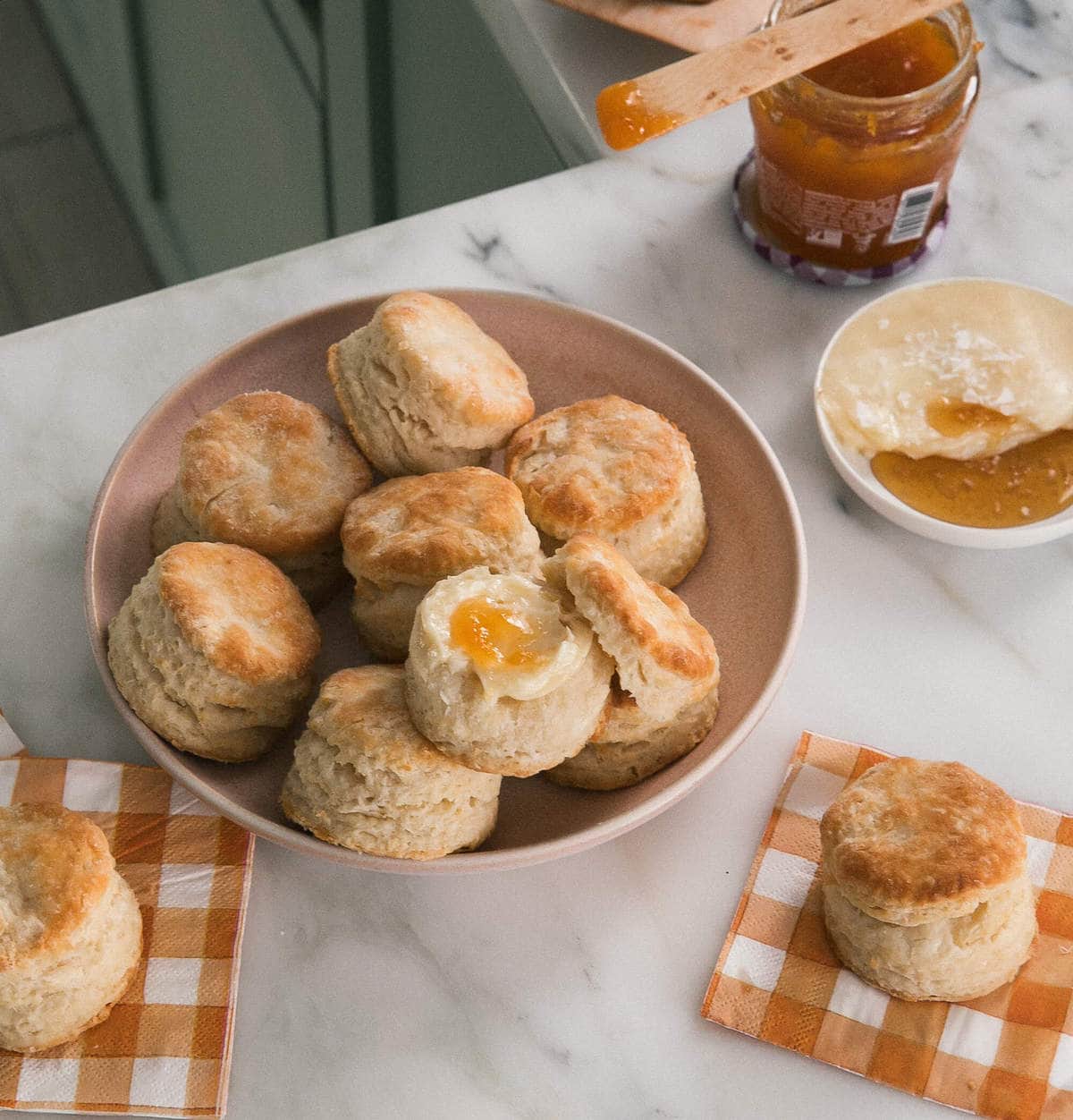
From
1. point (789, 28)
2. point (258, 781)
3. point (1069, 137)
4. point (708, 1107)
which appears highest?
point (789, 28)

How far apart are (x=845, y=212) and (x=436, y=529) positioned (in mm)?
852

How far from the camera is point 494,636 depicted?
128 cm

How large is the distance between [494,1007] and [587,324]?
0.84 meters

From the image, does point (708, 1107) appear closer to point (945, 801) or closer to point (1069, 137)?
point (945, 801)

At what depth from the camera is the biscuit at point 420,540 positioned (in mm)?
1403

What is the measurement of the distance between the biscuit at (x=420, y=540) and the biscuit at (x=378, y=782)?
0.11 m

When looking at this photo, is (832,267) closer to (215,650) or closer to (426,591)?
(426,591)

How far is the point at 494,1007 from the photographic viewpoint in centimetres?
146

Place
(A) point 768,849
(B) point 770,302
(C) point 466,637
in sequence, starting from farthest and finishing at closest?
(B) point 770,302, (A) point 768,849, (C) point 466,637

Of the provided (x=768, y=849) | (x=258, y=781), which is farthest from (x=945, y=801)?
(x=258, y=781)

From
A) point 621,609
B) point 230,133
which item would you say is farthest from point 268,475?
point 230,133

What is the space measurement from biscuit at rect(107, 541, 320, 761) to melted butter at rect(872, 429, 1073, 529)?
786 mm

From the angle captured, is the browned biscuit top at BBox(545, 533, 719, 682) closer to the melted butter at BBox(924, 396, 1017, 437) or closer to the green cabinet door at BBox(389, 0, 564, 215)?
the melted butter at BBox(924, 396, 1017, 437)

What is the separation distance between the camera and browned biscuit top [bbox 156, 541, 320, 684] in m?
1.35
